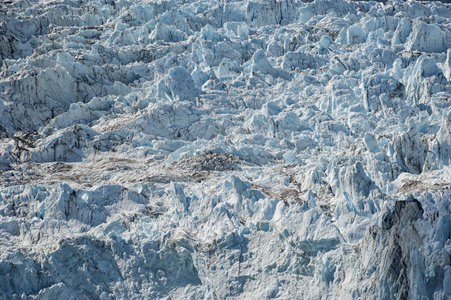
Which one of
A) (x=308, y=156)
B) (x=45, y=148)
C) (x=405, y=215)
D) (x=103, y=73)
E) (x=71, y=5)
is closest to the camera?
(x=405, y=215)

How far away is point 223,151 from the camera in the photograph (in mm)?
30234

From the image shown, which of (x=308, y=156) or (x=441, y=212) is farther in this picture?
(x=308, y=156)

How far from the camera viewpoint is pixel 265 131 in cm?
3419

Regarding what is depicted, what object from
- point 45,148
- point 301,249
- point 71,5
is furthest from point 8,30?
point 301,249

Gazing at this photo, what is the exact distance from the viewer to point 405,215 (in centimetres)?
1884

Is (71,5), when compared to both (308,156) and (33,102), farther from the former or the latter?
(308,156)

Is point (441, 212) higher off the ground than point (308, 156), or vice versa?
point (441, 212)

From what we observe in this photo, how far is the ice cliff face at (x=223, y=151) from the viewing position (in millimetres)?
20047

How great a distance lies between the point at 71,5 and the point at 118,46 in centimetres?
1176

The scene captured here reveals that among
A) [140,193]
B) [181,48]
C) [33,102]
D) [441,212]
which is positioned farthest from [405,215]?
[181,48]

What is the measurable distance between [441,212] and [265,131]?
50.8 feet

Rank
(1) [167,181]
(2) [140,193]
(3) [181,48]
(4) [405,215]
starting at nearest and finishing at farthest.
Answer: (4) [405,215] < (2) [140,193] < (1) [167,181] < (3) [181,48]

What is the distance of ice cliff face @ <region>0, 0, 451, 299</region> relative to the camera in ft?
65.8

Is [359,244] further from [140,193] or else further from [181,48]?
[181,48]
